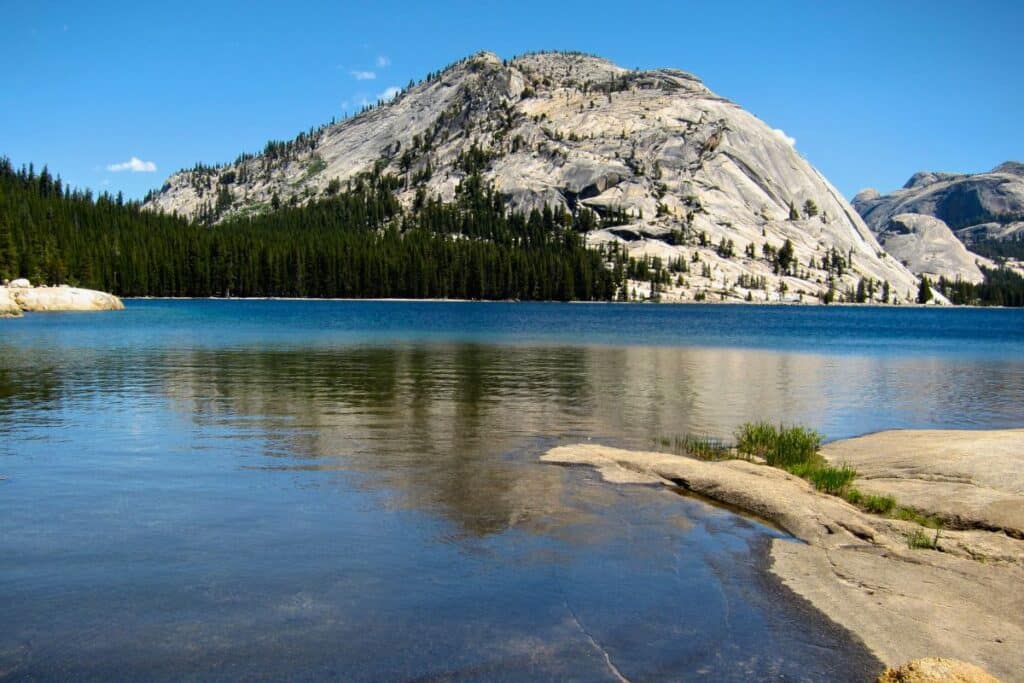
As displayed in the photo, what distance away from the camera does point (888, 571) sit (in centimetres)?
1327

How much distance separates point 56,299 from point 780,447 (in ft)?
409

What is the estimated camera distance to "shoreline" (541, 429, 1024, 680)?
1048cm

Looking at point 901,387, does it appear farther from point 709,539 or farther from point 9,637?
point 9,637

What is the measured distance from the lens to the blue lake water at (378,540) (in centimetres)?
1007

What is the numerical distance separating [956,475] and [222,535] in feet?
57.1

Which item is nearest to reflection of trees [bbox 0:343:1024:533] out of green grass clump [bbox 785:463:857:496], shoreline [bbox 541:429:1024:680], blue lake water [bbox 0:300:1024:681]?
blue lake water [bbox 0:300:1024:681]

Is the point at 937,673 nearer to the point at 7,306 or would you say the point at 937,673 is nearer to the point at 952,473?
the point at 952,473

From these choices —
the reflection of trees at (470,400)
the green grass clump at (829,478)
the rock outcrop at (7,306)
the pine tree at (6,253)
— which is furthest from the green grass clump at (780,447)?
the pine tree at (6,253)

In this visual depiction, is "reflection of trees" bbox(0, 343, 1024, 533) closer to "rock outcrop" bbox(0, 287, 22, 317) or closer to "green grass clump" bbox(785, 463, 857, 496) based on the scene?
"green grass clump" bbox(785, 463, 857, 496)

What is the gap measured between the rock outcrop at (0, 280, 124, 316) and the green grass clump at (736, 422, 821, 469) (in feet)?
367

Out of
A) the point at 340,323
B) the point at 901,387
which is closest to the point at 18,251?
the point at 340,323

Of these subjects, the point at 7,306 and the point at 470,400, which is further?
the point at 7,306

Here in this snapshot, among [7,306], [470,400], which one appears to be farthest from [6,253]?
[470,400]

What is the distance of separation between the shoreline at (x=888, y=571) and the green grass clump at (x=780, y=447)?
2662 millimetres
